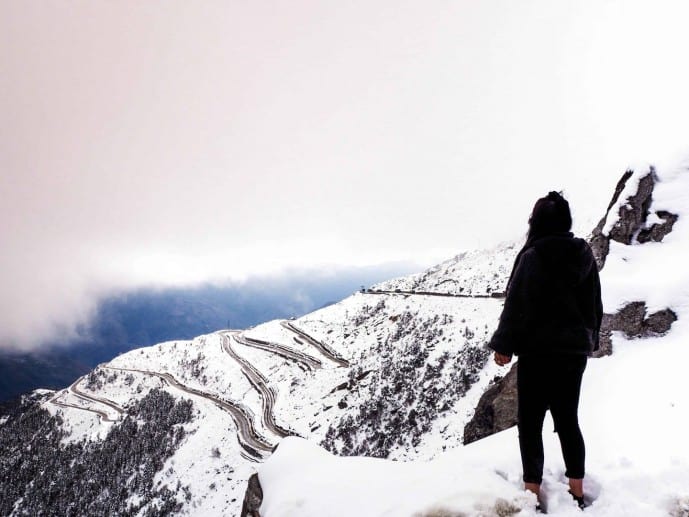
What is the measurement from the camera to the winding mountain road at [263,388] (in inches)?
1421

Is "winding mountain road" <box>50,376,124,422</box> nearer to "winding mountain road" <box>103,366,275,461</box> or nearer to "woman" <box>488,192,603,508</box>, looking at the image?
"winding mountain road" <box>103,366,275,461</box>

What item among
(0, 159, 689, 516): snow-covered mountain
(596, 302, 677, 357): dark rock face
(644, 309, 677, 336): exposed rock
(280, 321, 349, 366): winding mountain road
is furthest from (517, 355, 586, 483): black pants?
(280, 321, 349, 366): winding mountain road

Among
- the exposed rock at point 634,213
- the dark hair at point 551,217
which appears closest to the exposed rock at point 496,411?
the exposed rock at point 634,213

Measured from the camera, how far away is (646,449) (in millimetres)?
4285

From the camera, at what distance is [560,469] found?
4.10 metres

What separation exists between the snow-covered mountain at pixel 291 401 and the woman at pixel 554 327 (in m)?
1.15

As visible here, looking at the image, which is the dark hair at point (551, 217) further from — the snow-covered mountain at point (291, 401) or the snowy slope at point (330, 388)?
the snowy slope at point (330, 388)

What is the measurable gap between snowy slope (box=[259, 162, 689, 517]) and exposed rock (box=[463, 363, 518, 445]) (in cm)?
260

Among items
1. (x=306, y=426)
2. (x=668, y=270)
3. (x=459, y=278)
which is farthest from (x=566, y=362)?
(x=459, y=278)

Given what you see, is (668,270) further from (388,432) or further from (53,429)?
(53,429)

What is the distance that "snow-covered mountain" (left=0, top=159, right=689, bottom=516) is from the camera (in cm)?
1043

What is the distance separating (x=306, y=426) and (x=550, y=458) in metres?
33.0

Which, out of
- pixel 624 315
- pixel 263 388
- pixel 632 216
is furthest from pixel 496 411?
pixel 263 388

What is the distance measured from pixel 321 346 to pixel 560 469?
5110 centimetres
